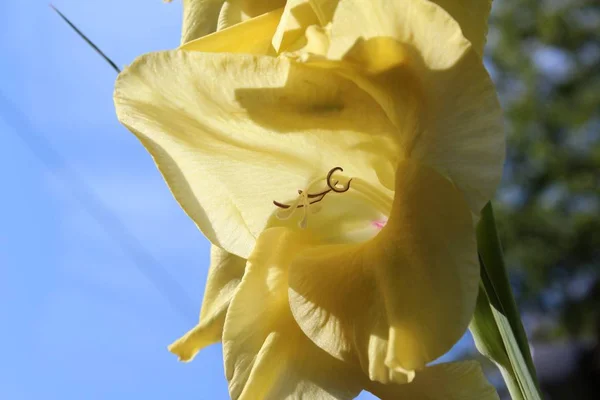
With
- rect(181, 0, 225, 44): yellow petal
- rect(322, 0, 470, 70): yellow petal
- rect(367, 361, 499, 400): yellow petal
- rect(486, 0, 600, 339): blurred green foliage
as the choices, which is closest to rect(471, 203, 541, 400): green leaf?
rect(367, 361, 499, 400): yellow petal

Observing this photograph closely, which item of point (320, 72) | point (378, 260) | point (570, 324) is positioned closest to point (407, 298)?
point (378, 260)

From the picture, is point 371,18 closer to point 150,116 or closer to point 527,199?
point 150,116

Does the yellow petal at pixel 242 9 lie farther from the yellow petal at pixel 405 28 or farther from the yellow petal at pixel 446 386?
the yellow petal at pixel 446 386

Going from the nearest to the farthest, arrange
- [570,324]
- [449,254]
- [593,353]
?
[449,254] → [593,353] → [570,324]

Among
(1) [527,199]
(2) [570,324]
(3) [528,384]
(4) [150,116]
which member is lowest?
(2) [570,324]

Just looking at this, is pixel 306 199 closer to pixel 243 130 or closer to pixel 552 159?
pixel 243 130

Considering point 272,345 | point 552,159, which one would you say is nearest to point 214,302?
point 272,345
